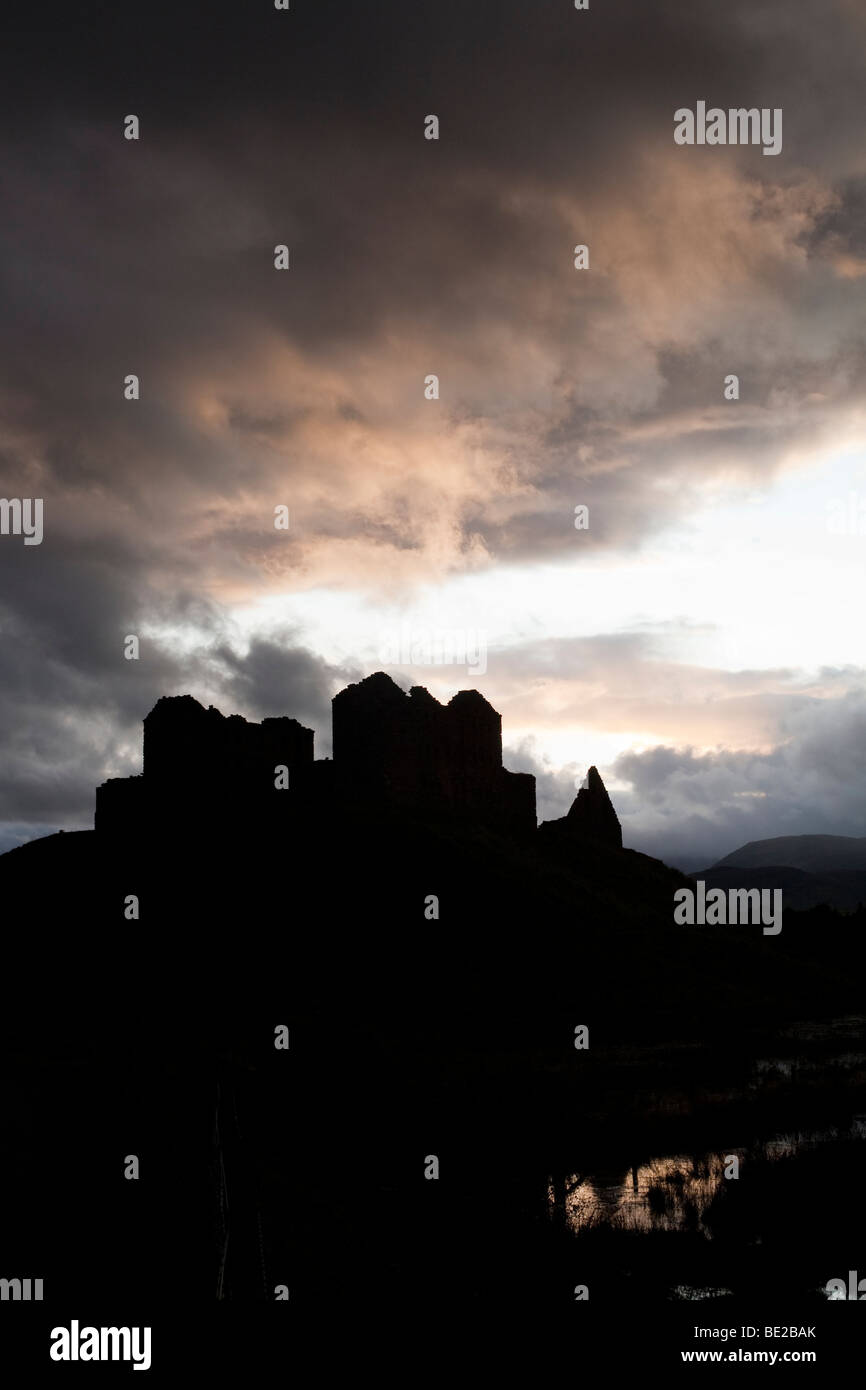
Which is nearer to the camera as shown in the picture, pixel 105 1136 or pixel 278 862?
pixel 105 1136

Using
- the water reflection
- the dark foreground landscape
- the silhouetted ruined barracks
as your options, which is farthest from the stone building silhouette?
the water reflection

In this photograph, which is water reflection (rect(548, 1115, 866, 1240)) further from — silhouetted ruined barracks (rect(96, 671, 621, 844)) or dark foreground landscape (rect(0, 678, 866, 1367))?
silhouetted ruined barracks (rect(96, 671, 621, 844))

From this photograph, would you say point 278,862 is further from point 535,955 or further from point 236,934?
point 535,955

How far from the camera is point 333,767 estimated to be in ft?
281

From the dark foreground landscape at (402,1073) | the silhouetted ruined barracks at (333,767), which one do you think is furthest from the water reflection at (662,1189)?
the silhouetted ruined barracks at (333,767)

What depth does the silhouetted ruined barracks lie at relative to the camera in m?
75.7

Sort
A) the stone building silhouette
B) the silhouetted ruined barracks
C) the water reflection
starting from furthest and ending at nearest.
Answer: the stone building silhouette
the silhouetted ruined barracks
the water reflection

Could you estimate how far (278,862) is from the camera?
210ft

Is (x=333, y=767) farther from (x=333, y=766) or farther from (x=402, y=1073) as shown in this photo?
(x=402, y=1073)

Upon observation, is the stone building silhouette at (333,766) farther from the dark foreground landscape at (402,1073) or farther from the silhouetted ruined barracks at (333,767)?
the dark foreground landscape at (402,1073)
